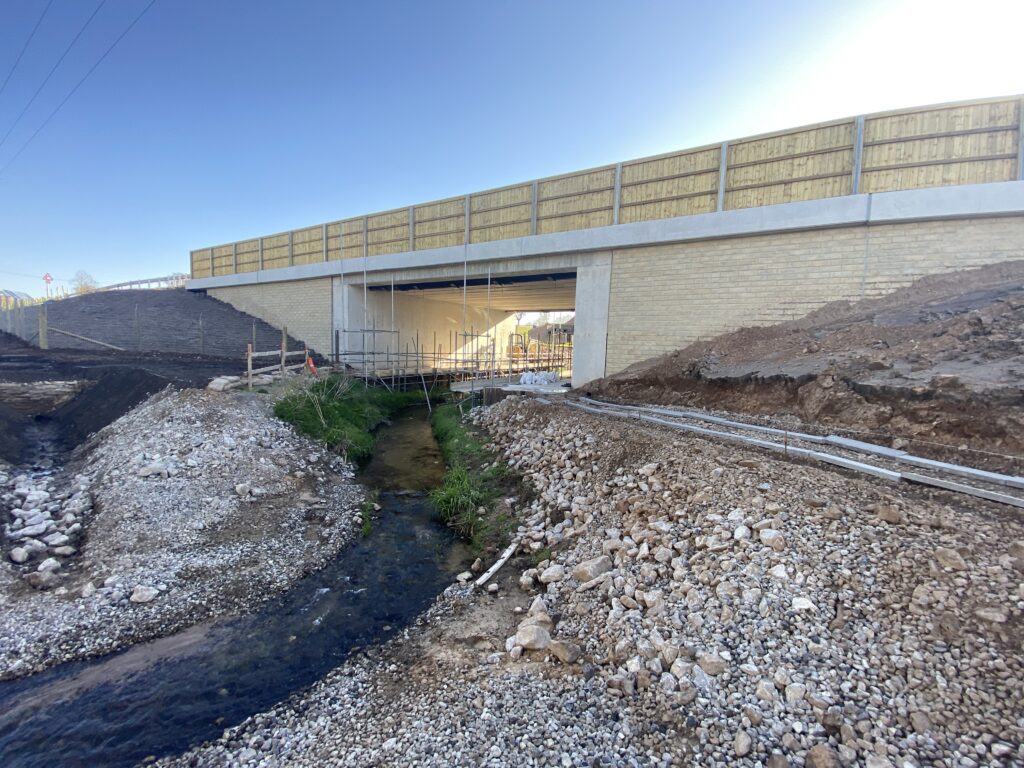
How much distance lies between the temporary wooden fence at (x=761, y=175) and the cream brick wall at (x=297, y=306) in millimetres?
6179

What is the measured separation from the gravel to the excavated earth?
2132 millimetres

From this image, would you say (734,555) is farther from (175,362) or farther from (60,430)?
(175,362)

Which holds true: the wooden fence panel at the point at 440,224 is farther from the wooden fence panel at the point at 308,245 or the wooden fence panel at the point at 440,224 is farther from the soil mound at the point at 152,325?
the soil mound at the point at 152,325

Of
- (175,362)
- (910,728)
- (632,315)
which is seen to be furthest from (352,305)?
(910,728)

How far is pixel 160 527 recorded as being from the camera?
6699mm

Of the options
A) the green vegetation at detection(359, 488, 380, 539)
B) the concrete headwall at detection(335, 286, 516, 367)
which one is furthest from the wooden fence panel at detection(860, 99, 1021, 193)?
the concrete headwall at detection(335, 286, 516, 367)

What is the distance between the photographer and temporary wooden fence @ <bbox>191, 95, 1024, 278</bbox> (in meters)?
9.66

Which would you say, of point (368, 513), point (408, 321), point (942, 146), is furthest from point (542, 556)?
point (408, 321)

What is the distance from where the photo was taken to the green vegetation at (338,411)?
37.6 feet

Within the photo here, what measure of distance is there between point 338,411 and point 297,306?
13112 millimetres

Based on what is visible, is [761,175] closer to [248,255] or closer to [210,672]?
[210,672]

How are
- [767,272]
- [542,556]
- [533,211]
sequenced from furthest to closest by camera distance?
[533,211] → [767,272] → [542,556]

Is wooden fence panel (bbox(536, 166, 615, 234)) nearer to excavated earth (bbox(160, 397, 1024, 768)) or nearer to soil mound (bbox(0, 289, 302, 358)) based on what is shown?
excavated earth (bbox(160, 397, 1024, 768))

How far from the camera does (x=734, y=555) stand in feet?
15.0
